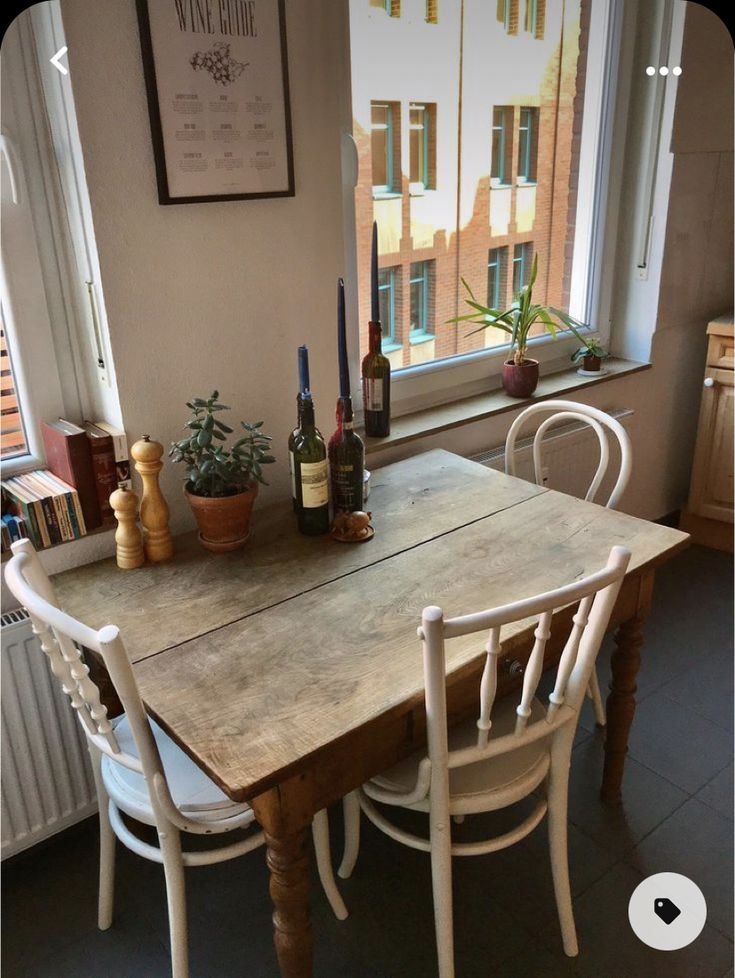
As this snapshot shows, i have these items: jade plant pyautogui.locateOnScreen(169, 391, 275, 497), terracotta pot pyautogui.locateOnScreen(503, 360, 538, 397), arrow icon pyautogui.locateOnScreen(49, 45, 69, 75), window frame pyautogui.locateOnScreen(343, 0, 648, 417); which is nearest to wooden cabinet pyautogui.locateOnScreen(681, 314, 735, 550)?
window frame pyautogui.locateOnScreen(343, 0, 648, 417)

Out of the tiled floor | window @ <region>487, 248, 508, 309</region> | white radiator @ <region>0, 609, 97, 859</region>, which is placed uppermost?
Answer: window @ <region>487, 248, 508, 309</region>

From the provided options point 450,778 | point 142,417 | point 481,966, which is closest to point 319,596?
point 450,778

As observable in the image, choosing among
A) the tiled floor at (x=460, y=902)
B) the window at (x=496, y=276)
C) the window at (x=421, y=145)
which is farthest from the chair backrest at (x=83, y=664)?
the window at (x=496, y=276)

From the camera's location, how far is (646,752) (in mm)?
2076

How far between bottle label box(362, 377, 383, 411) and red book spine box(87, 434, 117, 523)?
758 millimetres

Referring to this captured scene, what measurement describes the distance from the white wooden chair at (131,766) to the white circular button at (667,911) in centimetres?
86

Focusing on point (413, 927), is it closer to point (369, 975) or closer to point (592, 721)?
point (369, 975)

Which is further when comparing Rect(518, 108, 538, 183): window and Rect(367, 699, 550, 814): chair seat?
Rect(518, 108, 538, 183): window

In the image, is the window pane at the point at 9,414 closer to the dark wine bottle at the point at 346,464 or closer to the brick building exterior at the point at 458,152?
the dark wine bottle at the point at 346,464

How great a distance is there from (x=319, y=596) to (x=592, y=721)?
1.14 meters

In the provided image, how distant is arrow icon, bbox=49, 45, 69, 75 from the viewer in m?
1.41

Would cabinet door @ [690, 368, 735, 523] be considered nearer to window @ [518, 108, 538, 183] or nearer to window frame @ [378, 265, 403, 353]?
window @ [518, 108, 538, 183]

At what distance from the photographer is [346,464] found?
Result: 5.69 feet

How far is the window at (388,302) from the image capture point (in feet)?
7.66
